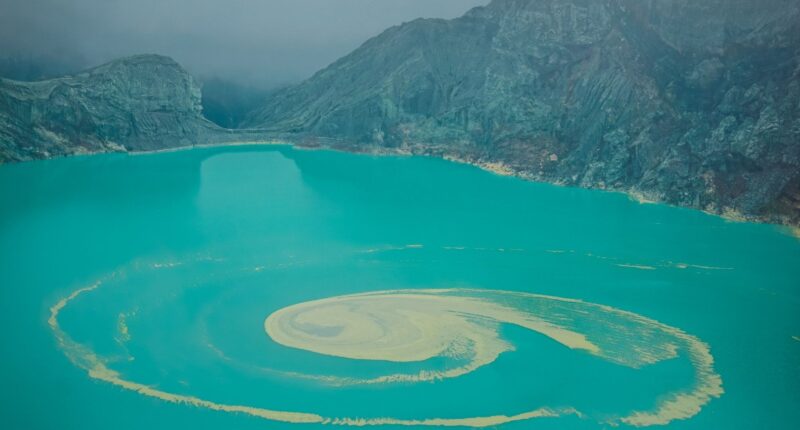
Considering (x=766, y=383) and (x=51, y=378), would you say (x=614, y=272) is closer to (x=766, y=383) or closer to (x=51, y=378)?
(x=766, y=383)

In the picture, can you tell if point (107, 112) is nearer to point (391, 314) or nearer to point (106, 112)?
point (106, 112)

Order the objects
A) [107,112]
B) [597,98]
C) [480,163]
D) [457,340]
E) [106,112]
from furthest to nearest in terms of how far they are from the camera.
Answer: [107,112]
[106,112]
[480,163]
[597,98]
[457,340]

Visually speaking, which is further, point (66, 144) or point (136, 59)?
point (136, 59)

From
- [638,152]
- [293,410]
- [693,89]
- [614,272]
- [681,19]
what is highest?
[681,19]

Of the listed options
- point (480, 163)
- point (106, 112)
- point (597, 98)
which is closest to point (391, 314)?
point (597, 98)

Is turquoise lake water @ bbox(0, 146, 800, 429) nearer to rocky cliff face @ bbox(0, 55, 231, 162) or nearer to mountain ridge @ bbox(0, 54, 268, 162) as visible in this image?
mountain ridge @ bbox(0, 54, 268, 162)

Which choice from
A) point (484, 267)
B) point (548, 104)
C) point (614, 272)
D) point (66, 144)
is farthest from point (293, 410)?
point (66, 144)

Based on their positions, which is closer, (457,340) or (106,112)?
(457,340)
